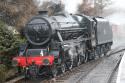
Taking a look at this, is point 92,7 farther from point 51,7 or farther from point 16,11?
point 16,11

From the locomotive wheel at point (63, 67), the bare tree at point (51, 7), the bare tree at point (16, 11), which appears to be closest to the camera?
the locomotive wheel at point (63, 67)

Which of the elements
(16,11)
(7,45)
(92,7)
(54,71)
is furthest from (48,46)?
(92,7)

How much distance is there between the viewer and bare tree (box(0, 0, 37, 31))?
18672mm

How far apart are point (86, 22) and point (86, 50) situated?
1.66 metres

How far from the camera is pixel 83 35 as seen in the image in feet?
64.6

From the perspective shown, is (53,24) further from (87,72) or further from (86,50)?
(86,50)

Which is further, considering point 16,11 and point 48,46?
point 16,11

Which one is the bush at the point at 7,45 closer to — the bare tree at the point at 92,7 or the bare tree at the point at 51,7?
the bare tree at the point at 51,7

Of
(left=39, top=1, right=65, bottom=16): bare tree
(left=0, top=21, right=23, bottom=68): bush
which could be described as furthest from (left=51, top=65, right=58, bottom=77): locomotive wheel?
(left=39, top=1, right=65, bottom=16): bare tree

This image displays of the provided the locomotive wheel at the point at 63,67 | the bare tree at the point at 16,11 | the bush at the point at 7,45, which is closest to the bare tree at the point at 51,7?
the bare tree at the point at 16,11

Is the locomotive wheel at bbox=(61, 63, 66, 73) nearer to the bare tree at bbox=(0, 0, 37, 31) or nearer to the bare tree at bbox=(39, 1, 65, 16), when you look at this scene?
the bare tree at bbox=(0, 0, 37, 31)

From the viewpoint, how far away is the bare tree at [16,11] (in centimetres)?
1867

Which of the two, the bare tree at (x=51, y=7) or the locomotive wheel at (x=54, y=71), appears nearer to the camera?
the locomotive wheel at (x=54, y=71)

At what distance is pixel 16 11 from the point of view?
19.2 meters
